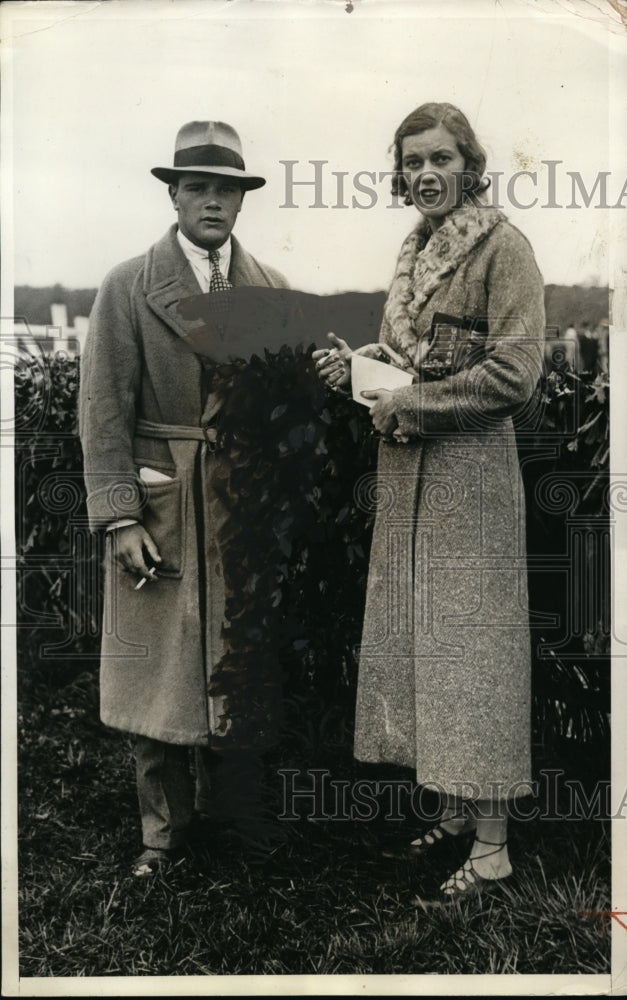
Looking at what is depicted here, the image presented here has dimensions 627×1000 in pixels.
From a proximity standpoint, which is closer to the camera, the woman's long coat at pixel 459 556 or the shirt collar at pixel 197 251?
Result: the woman's long coat at pixel 459 556

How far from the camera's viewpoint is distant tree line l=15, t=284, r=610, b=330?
3775mm

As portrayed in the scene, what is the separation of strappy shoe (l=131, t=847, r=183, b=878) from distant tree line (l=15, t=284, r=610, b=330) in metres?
1.82

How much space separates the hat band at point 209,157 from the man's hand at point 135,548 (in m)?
1.22

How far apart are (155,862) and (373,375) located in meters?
1.80

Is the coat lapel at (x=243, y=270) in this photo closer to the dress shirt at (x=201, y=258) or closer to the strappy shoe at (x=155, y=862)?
the dress shirt at (x=201, y=258)

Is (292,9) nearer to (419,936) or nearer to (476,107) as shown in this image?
(476,107)

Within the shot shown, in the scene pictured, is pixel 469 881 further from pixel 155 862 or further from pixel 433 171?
pixel 433 171

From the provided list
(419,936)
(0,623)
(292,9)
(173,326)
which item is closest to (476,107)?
(292,9)

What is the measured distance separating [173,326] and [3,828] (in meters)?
1.80

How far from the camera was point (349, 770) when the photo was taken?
3.83m

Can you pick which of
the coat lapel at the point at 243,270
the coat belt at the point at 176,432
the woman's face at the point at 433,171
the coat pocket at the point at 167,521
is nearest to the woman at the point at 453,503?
the woman's face at the point at 433,171

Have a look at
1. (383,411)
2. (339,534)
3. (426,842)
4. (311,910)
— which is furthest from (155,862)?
(383,411)

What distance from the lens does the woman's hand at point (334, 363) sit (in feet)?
12.4

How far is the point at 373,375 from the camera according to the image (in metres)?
3.76
